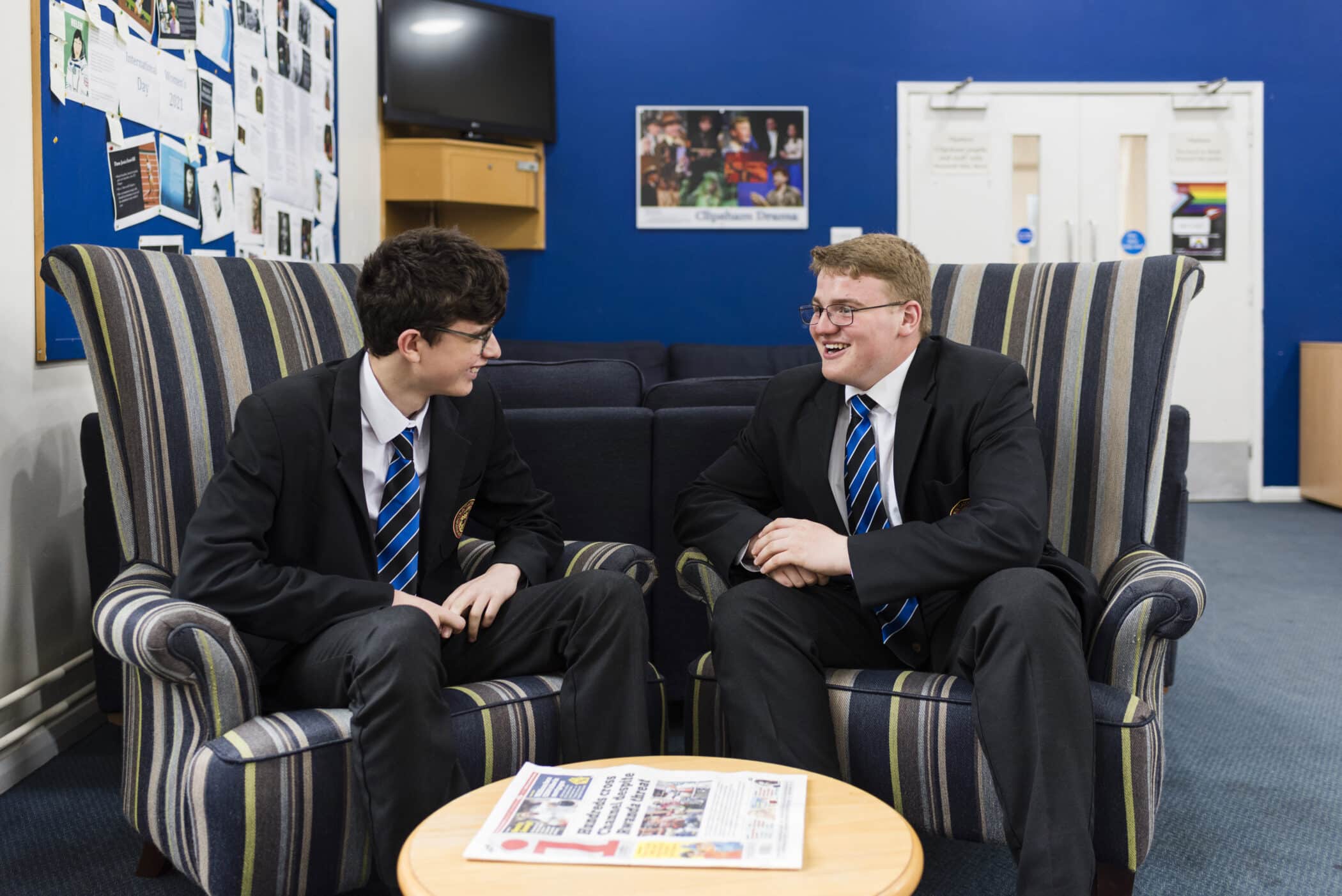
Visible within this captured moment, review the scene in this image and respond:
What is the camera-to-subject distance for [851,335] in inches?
69.6

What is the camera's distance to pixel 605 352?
4.71 meters

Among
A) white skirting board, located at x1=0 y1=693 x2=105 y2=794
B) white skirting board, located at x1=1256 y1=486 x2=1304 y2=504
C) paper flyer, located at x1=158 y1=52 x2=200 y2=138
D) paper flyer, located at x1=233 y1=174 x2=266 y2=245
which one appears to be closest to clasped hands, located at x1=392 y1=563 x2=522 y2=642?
white skirting board, located at x1=0 y1=693 x2=105 y2=794

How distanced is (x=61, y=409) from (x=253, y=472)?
1.08 meters

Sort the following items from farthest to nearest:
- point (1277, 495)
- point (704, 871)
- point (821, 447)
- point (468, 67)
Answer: point (1277, 495) → point (468, 67) → point (821, 447) → point (704, 871)

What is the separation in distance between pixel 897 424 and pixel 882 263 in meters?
0.26

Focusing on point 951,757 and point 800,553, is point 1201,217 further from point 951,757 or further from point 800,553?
point 951,757

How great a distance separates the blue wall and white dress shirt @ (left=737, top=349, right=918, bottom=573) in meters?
3.53

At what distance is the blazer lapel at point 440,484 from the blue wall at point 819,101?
3.62 meters

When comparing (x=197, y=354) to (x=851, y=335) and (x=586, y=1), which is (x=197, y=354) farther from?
(x=586, y=1)

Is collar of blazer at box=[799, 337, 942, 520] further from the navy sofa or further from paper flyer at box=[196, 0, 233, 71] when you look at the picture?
paper flyer at box=[196, 0, 233, 71]

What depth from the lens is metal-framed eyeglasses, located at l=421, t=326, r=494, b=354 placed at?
1.61 metres

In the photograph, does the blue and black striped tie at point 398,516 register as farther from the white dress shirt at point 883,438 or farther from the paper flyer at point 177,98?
the paper flyer at point 177,98

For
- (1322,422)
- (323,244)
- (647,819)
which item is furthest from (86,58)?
(1322,422)

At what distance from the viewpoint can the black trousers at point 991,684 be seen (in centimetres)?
133
